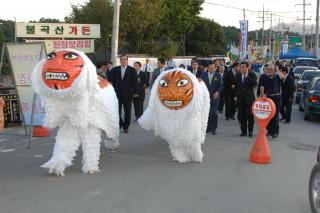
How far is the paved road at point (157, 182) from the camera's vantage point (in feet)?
18.5

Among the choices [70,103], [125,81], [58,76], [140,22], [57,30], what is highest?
[140,22]

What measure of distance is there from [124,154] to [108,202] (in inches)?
119

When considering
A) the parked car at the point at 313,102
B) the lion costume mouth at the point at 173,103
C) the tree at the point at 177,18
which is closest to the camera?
the lion costume mouth at the point at 173,103

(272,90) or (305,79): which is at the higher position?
(305,79)

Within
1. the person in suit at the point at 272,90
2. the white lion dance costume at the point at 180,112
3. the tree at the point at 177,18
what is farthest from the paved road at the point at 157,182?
the tree at the point at 177,18

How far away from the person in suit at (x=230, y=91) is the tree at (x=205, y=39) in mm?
47257

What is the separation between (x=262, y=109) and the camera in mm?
8492

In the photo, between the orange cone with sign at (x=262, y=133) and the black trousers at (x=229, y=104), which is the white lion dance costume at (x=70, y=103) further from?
the black trousers at (x=229, y=104)

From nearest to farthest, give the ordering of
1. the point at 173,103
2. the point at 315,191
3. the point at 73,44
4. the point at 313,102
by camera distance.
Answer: the point at 315,191, the point at 173,103, the point at 313,102, the point at 73,44

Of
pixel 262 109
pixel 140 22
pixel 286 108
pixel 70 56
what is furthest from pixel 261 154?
pixel 140 22

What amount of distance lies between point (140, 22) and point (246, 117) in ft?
89.6

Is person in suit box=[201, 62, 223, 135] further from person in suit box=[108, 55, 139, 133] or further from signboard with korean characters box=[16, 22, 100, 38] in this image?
signboard with korean characters box=[16, 22, 100, 38]

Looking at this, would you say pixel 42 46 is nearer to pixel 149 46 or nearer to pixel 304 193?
pixel 304 193

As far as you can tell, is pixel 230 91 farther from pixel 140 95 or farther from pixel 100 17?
pixel 100 17
